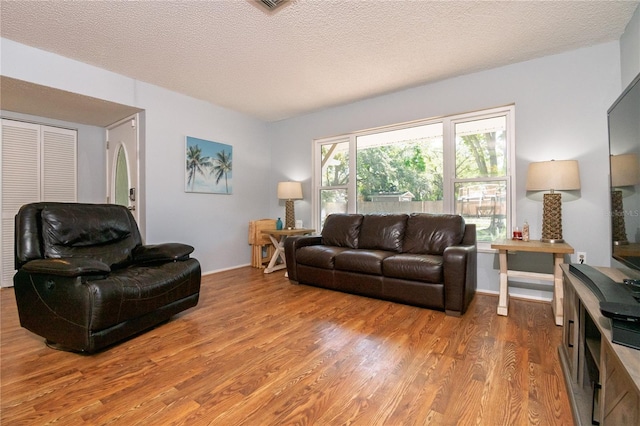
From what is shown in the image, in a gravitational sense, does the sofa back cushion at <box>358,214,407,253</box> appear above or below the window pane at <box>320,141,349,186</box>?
below

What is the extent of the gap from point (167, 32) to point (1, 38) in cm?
152

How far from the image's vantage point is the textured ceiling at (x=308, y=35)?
2123mm

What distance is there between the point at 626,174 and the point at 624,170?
39 mm

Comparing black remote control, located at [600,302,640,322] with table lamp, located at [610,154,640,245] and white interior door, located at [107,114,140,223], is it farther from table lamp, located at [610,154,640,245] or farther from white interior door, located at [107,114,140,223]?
white interior door, located at [107,114,140,223]

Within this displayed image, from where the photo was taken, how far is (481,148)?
3.25 meters

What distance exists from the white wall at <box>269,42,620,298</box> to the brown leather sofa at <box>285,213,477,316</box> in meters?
0.62

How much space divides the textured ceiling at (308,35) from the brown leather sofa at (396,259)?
5.67ft

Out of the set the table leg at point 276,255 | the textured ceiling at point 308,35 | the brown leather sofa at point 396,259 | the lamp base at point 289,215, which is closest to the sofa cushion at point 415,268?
the brown leather sofa at point 396,259

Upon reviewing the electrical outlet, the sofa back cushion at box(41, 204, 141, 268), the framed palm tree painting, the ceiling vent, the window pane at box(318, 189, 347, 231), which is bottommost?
the electrical outlet

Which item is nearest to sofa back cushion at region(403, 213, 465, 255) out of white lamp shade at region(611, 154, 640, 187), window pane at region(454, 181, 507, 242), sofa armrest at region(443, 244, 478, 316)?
window pane at region(454, 181, 507, 242)

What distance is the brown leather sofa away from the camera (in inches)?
98.1

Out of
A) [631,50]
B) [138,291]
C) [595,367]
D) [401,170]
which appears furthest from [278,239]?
[631,50]

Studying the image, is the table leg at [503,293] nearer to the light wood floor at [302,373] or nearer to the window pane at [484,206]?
the light wood floor at [302,373]

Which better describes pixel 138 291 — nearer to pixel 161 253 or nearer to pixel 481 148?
pixel 161 253
